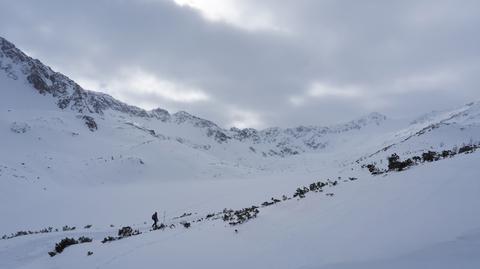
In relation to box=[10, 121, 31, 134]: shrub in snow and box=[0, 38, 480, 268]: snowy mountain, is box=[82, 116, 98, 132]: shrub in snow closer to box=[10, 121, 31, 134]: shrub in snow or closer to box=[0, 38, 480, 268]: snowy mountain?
box=[0, 38, 480, 268]: snowy mountain

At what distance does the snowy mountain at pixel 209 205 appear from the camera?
9344 millimetres

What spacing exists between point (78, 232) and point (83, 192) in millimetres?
23269

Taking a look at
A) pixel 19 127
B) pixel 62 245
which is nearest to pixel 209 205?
pixel 62 245

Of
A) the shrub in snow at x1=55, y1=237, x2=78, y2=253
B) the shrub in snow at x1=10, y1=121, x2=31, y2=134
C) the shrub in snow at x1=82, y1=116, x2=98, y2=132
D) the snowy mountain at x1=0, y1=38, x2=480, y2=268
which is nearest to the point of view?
the snowy mountain at x1=0, y1=38, x2=480, y2=268

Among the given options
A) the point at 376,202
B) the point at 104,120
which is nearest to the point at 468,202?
the point at 376,202

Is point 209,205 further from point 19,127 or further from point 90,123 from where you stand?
point 90,123

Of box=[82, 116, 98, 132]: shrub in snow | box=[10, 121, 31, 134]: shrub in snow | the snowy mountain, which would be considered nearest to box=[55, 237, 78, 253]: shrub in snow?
the snowy mountain

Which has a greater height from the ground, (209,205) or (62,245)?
(209,205)

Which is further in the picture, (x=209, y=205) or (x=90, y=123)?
(x=90, y=123)

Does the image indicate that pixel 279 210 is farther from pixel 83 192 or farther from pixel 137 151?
pixel 137 151

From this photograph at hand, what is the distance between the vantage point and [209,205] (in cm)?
3128

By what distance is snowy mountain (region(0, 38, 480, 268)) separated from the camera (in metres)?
9.34

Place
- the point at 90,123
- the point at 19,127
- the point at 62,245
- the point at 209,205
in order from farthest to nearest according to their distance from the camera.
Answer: the point at 90,123 < the point at 19,127 < the point at 209,205 < the point at 62,245

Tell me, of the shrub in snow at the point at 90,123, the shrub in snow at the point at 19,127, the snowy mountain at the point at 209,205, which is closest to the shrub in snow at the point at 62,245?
the snowy mountain at the point at 209,205
